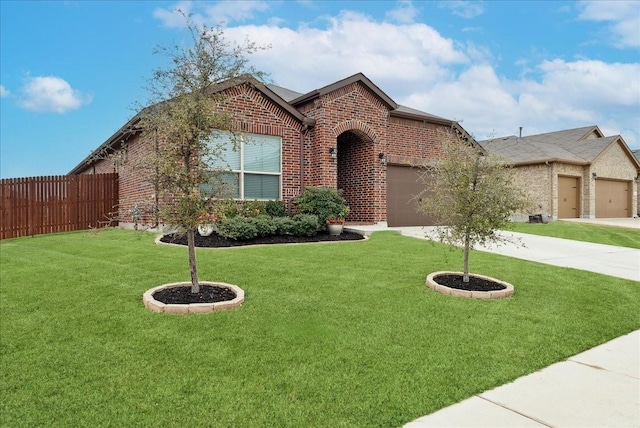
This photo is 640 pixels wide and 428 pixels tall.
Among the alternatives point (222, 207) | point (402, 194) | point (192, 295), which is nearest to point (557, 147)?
point (402, 194)

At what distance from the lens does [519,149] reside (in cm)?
2572

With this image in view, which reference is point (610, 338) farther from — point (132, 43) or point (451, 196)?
point (132, 43)

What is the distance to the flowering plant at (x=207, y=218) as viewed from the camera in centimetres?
500

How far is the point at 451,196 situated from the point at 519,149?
22.5 metres

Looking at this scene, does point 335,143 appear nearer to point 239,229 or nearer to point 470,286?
point 239,229

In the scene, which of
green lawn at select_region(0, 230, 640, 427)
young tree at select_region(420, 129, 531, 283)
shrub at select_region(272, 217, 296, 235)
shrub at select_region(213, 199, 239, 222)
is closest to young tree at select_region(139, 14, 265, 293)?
shrub at select_region(213, 199, 239, 222)

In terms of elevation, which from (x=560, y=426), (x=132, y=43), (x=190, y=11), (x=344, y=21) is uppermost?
(x=344, y=21)

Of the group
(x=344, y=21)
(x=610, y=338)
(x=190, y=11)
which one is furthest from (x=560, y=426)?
(x=344, y=21)

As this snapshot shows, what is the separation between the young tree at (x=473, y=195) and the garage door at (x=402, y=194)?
29.7 feet

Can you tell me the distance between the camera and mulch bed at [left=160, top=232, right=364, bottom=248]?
9.67m

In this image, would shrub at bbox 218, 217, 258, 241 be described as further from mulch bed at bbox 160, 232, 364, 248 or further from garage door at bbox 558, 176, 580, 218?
garage door at bbox 558, 176, 580, 218

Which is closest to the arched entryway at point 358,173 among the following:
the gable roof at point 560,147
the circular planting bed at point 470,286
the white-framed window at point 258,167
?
the white-framed window at point 258,167

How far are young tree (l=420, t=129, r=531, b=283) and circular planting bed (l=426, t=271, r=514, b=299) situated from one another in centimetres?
24

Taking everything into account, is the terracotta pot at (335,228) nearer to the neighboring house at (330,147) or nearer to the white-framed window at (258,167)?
the neighboring house at (330,147)
